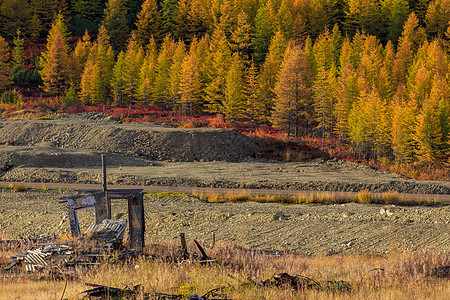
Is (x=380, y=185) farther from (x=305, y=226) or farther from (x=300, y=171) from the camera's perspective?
(x=305, y=226)

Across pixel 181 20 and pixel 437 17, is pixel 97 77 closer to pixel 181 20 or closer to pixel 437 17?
pixel 181 20

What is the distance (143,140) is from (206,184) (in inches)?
636

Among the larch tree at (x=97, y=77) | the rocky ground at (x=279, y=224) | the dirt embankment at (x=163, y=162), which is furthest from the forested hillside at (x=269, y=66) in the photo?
the rocky ground at (x=279, y=224)

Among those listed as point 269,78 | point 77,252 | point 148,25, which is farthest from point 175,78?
point 77,252

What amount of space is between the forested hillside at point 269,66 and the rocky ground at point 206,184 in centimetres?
860

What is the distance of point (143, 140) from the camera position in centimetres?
4450

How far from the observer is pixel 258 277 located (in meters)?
7.89

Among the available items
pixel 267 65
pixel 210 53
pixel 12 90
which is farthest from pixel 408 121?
pixel 12 90

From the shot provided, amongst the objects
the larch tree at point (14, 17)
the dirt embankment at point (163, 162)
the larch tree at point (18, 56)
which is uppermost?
the larch tree at point (14, 17)

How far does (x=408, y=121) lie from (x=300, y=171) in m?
14.7

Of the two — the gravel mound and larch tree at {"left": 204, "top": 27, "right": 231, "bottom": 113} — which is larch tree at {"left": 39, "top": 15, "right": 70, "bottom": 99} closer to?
the gravel mound

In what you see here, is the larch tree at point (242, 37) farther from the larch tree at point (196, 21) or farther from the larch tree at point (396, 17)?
the larch tree at point (396, 17)

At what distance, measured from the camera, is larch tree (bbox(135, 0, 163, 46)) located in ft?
274

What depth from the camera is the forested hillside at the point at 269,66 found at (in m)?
46.2
